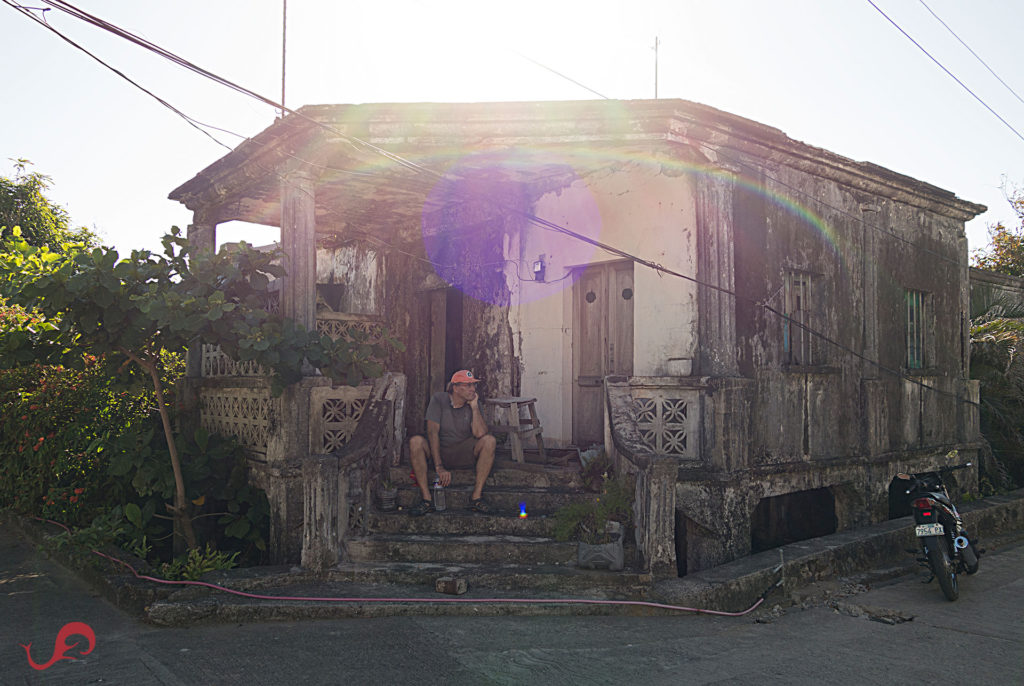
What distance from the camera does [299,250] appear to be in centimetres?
747

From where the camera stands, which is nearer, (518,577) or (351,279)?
(518,577)

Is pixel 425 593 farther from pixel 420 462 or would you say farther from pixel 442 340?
pixel 442 340

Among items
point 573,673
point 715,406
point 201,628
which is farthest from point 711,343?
point 201,628

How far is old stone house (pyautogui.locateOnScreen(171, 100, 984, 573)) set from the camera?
706 centimetres

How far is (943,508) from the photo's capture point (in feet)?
21.1

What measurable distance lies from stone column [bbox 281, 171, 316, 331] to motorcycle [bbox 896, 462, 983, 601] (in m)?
6.08

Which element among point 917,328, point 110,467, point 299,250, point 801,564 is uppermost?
point 299,250

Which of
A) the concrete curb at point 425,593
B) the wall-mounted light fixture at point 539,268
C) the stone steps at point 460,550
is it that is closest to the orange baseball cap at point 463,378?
the stone steps at point 460,550

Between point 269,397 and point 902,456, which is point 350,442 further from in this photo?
point 902,456

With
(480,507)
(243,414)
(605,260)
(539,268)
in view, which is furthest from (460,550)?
(539,268)

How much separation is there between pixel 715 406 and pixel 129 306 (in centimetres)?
552

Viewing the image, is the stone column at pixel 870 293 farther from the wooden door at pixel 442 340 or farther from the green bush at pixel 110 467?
the green bush at pixel 110 467

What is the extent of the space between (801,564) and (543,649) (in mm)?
2998

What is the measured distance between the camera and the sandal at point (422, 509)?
21.9 feet
